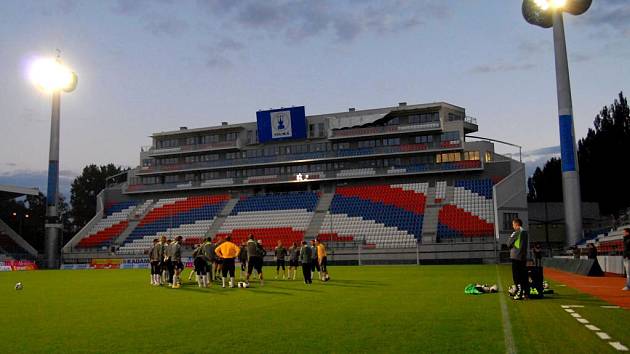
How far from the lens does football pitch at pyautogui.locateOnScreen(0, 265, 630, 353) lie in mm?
8570

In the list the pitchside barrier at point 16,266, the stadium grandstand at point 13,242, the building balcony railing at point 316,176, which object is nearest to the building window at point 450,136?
the building balcony railing at point 316,176

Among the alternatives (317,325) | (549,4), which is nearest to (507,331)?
(317,325)

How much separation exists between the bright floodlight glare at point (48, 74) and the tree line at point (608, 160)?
210 feet

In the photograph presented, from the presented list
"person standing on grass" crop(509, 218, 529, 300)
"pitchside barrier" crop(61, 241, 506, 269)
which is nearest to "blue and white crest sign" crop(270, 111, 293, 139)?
"pitchside barrier" crop(61, 241, 506, 269)

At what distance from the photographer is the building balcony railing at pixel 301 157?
65.1 metres

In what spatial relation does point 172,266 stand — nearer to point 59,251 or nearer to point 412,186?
point 412,186

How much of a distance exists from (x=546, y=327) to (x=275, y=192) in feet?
212

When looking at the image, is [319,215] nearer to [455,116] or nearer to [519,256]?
[455,116]

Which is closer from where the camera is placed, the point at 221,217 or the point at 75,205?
the point at 221,217

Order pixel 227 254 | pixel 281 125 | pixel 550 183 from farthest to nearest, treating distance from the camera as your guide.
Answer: pixel 550 183, pixel 281 125, pixel 227 254

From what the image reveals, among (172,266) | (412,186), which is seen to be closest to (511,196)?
(412,186)

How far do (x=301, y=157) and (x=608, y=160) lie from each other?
36044mm

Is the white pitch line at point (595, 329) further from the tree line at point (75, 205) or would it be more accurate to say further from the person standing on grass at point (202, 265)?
the tree line at point (75, 205)

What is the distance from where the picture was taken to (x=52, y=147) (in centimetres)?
6512
